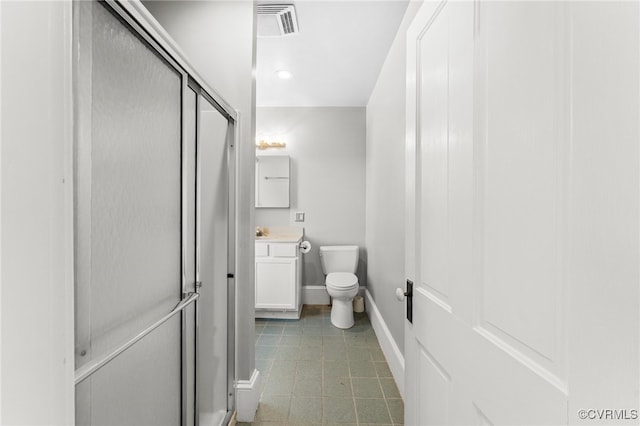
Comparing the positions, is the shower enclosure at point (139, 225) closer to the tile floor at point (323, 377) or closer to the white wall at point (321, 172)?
the tile floor at point (323, 377)

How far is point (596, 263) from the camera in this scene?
44cm

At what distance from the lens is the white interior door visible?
0.42 metres

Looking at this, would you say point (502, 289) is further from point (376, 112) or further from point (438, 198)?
point (376, 112)

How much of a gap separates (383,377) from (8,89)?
2388 millimetres

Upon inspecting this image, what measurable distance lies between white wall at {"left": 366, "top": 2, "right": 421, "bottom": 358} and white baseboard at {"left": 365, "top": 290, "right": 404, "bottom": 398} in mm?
60

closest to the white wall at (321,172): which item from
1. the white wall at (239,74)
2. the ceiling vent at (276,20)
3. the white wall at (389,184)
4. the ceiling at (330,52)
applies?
the ceiling at (330,52)

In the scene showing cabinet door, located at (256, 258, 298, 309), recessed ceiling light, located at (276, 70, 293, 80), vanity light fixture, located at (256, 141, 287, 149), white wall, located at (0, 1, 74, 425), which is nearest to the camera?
white wall, located at (0, 1, 74, 425)

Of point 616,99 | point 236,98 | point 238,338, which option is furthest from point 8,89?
point 238,338

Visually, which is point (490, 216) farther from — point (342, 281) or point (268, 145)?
point (268, 145)

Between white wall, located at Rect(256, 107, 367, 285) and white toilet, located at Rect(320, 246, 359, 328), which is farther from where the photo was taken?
white wall, located at Rect(256, 107, 367, 285)

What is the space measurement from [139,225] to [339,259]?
9.49 ft

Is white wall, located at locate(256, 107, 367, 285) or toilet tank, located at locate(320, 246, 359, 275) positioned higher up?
white wall, located at locate(256, 107, 367, 285)

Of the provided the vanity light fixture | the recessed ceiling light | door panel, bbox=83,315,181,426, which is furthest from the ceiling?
door panel, bbox=83,315,181,426

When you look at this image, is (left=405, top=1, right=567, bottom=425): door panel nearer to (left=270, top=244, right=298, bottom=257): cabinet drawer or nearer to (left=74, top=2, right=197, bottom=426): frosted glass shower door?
(left=74, top=2, right=197, bottom=426): frosted glass shower door
